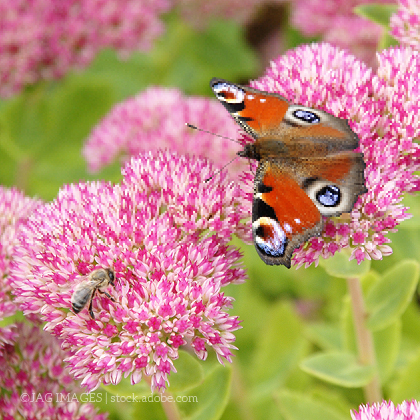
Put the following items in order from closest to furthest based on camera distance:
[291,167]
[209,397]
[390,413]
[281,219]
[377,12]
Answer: [390,413]
[281,219]
[291,167]
[209,397]
[377,12]

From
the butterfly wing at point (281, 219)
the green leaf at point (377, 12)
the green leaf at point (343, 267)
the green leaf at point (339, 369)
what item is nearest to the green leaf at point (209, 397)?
the green leaf at point (339, 369)

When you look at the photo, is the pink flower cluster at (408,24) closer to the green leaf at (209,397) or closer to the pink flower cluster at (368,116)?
the pink flower cluster at (368,116)

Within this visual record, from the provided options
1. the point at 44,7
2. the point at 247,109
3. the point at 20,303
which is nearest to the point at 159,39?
the point at 44,7

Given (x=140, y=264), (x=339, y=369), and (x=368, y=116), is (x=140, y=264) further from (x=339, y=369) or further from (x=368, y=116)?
(x=339, y=369)

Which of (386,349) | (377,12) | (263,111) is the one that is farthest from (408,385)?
(377,12)

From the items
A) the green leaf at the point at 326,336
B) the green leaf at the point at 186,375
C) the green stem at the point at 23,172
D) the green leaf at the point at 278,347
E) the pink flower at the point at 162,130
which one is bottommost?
the green leaf at the point at 278,347

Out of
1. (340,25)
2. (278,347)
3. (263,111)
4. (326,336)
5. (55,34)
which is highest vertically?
(340,25)
